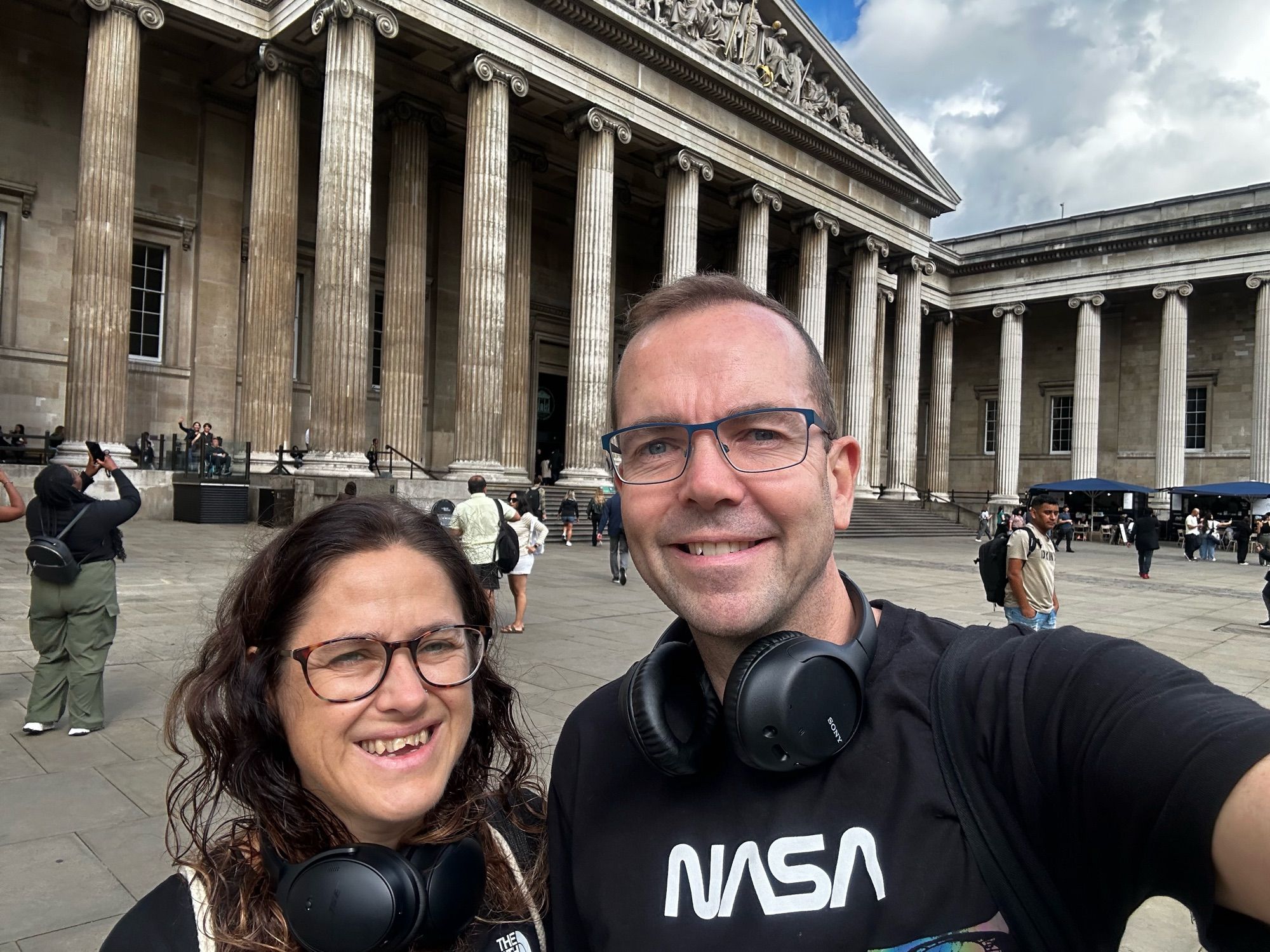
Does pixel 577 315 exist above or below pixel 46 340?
above

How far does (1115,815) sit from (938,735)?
24cm

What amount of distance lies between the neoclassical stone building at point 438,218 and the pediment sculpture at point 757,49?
12cm

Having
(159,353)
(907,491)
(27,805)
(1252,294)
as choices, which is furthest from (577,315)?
(1252,294)

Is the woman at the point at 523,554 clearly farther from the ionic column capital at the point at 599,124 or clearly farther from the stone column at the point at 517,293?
the ionic column capital at the point at 599,124

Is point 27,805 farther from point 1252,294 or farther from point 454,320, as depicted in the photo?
point 1252,294

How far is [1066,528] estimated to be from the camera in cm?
2858

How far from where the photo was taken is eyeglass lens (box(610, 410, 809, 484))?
1420mm

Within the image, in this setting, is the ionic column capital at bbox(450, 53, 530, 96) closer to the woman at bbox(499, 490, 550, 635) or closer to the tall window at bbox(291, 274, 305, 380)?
the tall window at bbox(291, 274, 305, 380)

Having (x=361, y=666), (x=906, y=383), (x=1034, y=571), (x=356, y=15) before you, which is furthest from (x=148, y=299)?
(x=906, y=383)

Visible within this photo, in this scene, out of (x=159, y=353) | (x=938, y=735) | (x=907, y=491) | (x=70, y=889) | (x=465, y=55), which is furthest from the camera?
(x=907, y=491)

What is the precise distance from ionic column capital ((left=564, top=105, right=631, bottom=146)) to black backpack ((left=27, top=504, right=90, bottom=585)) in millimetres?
19067

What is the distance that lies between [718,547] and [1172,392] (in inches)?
1505

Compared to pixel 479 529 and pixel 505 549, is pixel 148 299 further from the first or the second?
pixel 505 549

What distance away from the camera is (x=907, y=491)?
33.2 m
